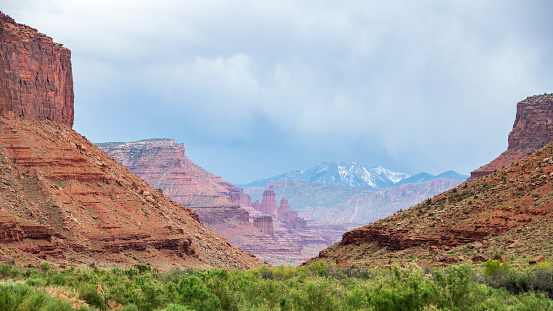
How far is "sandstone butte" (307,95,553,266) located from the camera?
113 ft

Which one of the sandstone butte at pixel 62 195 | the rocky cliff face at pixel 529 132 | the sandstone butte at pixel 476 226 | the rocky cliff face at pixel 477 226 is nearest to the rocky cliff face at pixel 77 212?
the sandstone butte at pixel 62 195

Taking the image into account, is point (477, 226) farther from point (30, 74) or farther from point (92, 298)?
point (30, 74)

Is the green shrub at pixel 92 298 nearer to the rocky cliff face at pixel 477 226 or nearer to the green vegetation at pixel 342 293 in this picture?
the green vegetation at pixel 342 293

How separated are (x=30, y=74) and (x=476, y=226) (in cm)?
6591

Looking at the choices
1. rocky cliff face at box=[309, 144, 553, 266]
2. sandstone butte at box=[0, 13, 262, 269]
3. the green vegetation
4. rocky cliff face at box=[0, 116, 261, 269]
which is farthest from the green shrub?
rocky cliff face at box=[0, 116, 261, 269]

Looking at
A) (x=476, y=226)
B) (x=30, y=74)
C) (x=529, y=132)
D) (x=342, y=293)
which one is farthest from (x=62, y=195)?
(x=529, y=132)

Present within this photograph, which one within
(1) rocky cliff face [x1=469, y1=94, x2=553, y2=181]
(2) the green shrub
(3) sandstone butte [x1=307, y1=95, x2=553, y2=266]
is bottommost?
(2) the green shrub

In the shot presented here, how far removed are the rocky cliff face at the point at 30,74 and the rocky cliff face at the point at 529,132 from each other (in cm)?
8482

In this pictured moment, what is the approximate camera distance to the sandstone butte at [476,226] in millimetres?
34312

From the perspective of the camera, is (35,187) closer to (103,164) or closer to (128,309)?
(103,164)

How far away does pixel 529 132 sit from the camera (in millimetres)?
121000

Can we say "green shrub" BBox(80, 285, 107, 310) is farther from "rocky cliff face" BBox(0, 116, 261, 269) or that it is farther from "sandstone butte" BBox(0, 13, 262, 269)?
"rocky cliff face" BBox(0, 116, 261, 269)

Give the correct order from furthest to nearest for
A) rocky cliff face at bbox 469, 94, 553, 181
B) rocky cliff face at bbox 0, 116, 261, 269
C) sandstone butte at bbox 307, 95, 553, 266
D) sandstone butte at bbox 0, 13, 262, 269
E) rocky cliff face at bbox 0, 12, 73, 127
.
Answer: rocky cliff face at bbox 469, 94, 553, 181 → rocky cliff face at bbox 0, 12, 73, 127 → sandstone butte at bbox 0, 13, 262, 269 → rocky cliff face at bbox 0, 116, 261, 269 → sandstone butte at bbox 307, 95, 553, 266

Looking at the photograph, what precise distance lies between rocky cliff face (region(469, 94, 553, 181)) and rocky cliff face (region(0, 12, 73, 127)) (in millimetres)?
84822
